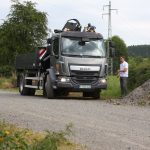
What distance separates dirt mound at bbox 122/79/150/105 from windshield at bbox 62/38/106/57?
2.61 m

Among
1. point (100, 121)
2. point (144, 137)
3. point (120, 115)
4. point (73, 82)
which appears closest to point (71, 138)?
point (144, 137)

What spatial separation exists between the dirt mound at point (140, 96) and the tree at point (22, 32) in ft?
105

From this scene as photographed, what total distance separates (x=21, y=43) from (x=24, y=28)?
143 cm

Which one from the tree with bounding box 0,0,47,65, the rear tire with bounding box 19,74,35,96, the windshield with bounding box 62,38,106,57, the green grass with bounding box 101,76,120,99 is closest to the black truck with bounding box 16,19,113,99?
the windshield with bounding box 62,38,106,57

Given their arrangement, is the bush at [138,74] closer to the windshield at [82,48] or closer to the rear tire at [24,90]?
the windshield at [82,48]

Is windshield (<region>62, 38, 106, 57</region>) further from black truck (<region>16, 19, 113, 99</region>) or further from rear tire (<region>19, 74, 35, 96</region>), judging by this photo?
rear tire (<region>19, 74, 35, 96</region>)

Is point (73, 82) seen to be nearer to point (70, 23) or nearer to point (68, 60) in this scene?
point (68, 60)

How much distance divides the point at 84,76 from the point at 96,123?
10397 millimetres

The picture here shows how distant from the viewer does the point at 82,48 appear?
2389 centimetres

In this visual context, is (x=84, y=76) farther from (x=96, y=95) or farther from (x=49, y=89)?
(x=96, y=95)

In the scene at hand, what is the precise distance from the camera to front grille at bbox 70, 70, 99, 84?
23.5 meters

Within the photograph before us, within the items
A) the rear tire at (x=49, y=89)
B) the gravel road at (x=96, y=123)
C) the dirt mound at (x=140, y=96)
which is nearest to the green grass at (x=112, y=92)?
the rear tire at (x=49, y=89)

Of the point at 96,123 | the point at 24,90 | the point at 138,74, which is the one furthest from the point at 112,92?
the point at 96,123

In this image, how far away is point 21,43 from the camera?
5372 centimetres
